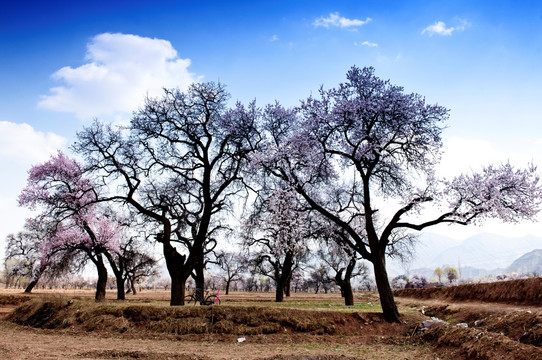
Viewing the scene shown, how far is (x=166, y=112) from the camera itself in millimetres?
20078

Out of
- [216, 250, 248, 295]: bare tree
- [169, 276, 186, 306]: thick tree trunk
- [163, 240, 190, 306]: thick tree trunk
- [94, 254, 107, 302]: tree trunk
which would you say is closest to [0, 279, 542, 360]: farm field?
[169, 276, 186, 306]: thick tree trunk

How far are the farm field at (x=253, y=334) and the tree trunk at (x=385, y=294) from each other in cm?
39

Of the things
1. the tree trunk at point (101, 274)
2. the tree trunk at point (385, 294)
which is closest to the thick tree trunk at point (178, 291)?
the tree trunk at point (385, 294)

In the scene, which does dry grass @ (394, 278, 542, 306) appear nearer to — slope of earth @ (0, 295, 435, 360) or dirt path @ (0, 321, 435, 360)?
slope of earth @ (0, 295, 435, 360)

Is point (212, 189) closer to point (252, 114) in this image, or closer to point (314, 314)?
point (252, 114)

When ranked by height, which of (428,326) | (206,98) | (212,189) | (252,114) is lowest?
(428,326)

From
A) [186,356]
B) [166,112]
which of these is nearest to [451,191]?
[186,356]

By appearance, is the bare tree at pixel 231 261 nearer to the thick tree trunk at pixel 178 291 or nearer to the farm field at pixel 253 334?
the thick tree trunk at pixel 178 291

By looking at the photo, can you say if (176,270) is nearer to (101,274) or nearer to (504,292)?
(101,274)

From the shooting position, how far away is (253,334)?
45.3ft

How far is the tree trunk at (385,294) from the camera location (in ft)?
48.3

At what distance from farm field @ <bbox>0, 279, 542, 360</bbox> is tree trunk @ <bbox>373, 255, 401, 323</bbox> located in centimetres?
39

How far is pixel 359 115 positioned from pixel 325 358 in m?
10.6

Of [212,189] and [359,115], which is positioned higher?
[359,115]
